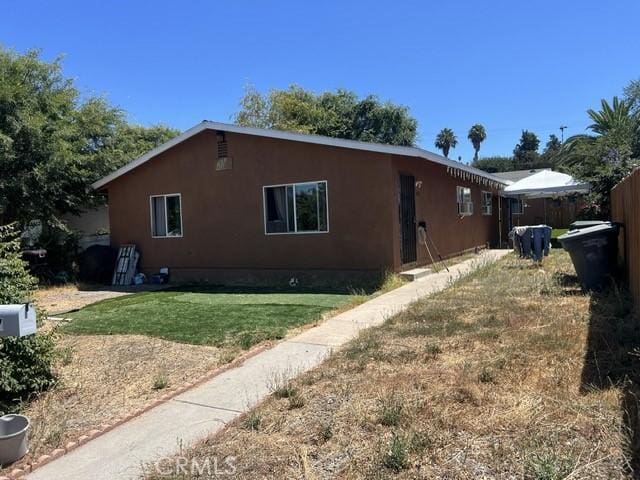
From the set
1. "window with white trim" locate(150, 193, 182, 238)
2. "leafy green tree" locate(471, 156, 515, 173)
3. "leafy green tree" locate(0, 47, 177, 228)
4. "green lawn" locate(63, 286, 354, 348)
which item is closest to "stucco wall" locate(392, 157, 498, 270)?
"green lawn" locate(63, 286, 354, 348)

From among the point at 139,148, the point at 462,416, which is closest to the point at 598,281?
the point at 462,416

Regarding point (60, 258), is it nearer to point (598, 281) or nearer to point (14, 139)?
point (14, 139)

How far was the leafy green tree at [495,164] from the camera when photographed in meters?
70.9

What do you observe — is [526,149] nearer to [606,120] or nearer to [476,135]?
[476,135]

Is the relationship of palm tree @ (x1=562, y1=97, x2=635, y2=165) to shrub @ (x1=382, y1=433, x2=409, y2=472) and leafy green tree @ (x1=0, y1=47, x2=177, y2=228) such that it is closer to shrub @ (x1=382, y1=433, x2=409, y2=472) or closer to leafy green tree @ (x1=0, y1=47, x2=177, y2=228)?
leafy green tree @ (x1=0, y1=47, x2=177, y2=228)

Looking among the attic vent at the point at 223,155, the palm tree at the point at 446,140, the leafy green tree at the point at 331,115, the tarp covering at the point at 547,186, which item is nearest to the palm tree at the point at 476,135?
the palm tree at the point at 446,140

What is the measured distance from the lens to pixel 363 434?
12.0 feet

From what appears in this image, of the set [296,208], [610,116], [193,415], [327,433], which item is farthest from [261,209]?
[610,116]

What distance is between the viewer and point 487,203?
20031 millimetres

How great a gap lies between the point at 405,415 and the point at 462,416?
0.41 metres

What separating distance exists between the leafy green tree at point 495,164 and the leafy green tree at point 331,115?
35.5 meters

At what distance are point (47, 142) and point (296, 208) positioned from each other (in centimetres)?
760

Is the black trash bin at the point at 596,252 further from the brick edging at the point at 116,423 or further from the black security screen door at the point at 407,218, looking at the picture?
the brick edging at the point at 116,423

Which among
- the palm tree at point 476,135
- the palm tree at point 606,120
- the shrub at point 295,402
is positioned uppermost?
the palm tree at point 476,135
